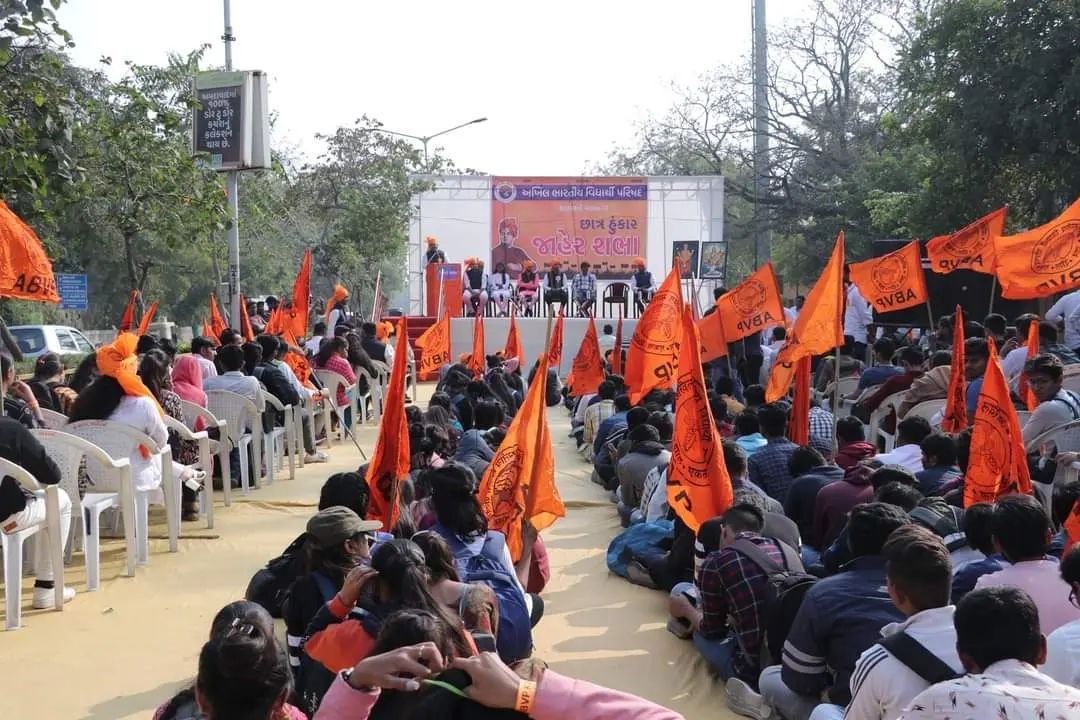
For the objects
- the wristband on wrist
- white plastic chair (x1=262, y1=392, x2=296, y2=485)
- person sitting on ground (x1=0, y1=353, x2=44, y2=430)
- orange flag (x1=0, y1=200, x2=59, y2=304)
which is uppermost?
orange flag (x1=0, y1=200, x2=59, y2=304)

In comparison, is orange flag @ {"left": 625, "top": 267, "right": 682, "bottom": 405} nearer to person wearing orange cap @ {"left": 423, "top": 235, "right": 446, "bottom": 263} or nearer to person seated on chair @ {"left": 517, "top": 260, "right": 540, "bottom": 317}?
person seated on chair @ {"left": 517, "top": 260, "right": 540, "bottom": 317}

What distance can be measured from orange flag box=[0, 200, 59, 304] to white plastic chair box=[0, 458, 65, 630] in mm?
1765

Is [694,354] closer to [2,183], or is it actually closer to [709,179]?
[2,183]

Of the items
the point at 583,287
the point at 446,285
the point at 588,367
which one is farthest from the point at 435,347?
the point at 446,285

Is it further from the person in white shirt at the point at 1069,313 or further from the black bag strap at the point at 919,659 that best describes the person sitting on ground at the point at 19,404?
the person in white shirt at the point at 1069,313

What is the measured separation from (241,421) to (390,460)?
489 cm

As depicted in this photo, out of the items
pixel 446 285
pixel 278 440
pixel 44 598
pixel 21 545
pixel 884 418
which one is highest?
pixel 446 285

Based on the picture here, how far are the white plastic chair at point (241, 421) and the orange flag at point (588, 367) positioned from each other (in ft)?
13.9

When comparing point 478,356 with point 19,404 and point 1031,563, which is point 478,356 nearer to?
point 19,404

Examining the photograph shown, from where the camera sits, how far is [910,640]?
3.43 m

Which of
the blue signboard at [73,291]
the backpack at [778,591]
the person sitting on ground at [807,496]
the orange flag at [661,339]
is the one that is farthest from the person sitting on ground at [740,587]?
the blue signboard at [73,291]

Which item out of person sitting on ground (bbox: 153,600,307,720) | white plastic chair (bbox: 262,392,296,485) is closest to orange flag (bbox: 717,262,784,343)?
white plastic chair (bbox: 262,392,296,485)

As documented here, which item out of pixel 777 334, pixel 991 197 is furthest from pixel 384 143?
pixel 777 334

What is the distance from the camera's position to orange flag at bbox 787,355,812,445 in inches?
349
